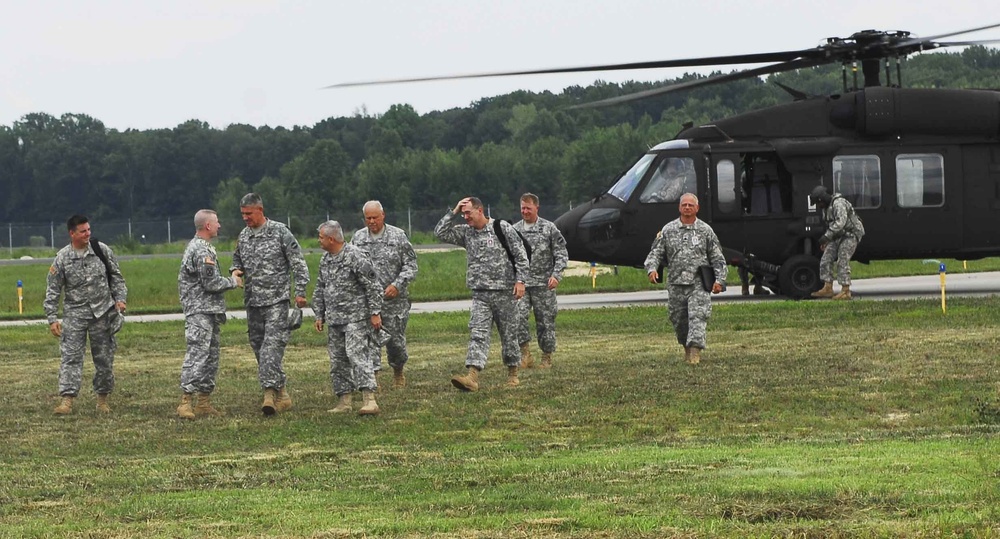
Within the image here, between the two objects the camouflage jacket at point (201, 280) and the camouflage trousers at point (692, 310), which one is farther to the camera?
the camouflage trousers at point (692, 310)

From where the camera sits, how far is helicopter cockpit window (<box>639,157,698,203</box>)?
999 inches

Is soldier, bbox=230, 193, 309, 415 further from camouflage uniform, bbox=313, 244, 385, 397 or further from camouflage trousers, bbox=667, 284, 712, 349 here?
camouflage trousers, bbox=667, 284, 712, 349

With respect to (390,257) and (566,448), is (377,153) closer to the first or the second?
(390,257)

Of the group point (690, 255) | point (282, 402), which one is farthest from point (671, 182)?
point (282, 402)

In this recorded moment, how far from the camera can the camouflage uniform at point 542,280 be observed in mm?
16984

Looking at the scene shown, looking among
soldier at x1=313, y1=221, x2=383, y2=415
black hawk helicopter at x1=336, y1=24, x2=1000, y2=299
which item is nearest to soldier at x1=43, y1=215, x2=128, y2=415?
soldier at x1=313, y1=221, x2=383, y2=415

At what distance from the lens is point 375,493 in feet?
30.5

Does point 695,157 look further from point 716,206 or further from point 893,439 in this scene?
point 893,439

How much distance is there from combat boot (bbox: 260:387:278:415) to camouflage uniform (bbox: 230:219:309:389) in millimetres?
49

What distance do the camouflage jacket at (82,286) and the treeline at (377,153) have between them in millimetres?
64094

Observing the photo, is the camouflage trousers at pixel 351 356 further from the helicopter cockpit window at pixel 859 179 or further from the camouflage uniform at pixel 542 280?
the helicopter cockpit window at pixel 859 179

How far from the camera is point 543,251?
17078mm

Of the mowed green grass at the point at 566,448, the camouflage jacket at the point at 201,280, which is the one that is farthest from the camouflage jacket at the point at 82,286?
the camouflage jacket at the point at 201,280

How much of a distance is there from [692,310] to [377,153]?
96.9 metres
